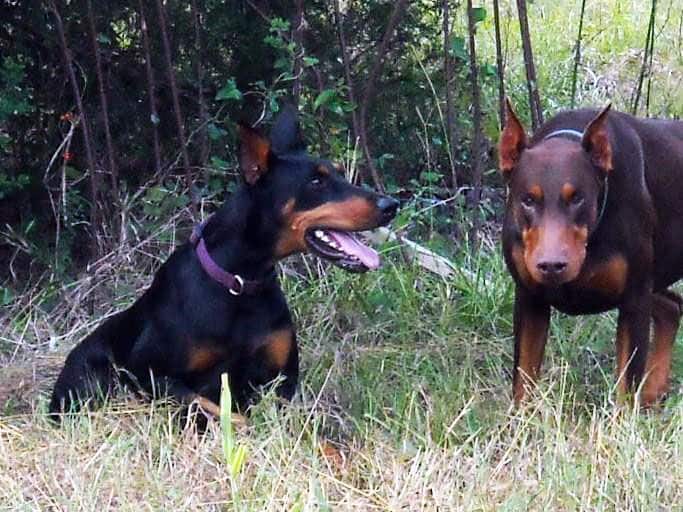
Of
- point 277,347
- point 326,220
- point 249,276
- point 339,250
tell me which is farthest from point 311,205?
point 277,347

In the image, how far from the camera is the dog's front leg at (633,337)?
4.82 meters

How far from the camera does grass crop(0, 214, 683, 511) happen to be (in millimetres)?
4145

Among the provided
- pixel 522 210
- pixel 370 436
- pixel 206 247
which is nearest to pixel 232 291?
pixel 206 247

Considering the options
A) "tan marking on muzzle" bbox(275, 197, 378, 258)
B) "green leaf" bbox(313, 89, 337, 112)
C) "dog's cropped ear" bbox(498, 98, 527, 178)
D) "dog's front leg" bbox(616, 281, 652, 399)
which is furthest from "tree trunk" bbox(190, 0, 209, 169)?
"dog's front leg" bbox(616, 281, 652, 399)

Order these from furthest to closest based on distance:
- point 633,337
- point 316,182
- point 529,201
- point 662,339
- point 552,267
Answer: point 662,339 < point 316,182 < point 633,337 < point 529,201 < point 552,267

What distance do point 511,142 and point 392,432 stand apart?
105 cm

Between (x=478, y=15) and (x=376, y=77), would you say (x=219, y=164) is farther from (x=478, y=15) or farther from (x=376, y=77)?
(x=478, y=15)

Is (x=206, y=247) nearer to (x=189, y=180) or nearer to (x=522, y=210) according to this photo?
(x=522, y=210)

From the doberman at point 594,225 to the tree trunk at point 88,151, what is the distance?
2.39 meters

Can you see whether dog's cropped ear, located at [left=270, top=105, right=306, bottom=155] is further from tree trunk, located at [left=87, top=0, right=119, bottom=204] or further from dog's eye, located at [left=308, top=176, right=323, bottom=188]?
tree trunk, located at [left=87, top=0, right=119, bottom=204]

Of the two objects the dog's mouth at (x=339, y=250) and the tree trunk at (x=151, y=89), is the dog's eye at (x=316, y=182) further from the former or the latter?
the tree trunk at (x=151, y=89)

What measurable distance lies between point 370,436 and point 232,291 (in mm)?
731

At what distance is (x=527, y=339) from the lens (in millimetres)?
5000

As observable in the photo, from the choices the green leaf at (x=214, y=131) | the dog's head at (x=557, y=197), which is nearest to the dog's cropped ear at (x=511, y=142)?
the dog's head at (x=557, y=197)
